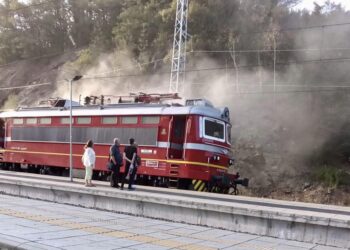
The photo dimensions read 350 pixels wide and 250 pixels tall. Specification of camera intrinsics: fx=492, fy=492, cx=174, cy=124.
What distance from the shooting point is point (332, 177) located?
3203 cm

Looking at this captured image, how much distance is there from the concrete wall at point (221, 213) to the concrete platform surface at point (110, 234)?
0.59ft

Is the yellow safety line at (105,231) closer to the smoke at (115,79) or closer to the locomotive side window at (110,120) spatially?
the locomotive side window at (110,120)

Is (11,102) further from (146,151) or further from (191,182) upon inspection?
(191,182)

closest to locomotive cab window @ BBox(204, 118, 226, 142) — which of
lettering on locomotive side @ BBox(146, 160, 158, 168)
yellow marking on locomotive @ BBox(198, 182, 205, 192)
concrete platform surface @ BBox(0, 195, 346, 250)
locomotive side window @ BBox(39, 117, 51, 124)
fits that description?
yellow marking on locomotive @ BBox(198, 182, 205, 192)

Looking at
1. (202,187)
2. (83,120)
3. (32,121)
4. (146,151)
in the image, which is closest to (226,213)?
(202,187)

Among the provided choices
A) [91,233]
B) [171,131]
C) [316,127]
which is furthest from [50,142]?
[316,127]

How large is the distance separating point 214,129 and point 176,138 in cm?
150

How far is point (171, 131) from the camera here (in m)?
18.0

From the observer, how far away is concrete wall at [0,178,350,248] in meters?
8.68

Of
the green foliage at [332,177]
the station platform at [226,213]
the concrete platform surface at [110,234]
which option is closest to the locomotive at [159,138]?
the station platform at [226,213]

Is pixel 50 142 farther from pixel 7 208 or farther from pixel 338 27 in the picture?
pixel 338 27

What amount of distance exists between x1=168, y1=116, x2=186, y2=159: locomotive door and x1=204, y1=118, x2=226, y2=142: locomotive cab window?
84cm

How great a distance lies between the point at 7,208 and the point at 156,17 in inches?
1631

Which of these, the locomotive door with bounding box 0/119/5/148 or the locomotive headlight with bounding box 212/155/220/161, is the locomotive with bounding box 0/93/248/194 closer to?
the locomotive headlight with bounding box 212/155/220/161
